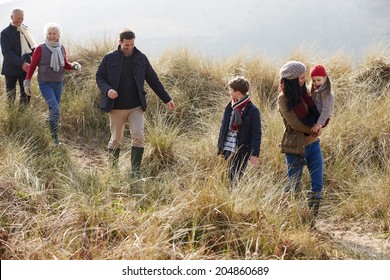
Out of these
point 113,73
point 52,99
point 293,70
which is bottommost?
point 52,99

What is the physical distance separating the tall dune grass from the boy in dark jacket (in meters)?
0.22

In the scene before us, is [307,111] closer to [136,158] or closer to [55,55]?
[136,158]

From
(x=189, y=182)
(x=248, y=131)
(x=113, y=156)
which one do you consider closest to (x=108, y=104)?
(x=113, y=156)

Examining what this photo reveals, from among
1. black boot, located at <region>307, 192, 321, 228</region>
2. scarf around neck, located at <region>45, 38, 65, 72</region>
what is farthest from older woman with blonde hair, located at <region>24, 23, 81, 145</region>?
black boot, located at <region>307, 192, 321, 228</region>

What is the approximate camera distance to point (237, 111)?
5781 millimetres

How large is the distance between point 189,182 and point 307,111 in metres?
1.60

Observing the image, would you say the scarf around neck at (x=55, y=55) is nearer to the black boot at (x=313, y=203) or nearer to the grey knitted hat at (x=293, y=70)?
the grey knitted hat at (x=293, y=70)

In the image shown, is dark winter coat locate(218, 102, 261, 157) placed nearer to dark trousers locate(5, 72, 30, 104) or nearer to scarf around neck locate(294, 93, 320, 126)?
scarf around neck locate(294, 93, 320, 126)

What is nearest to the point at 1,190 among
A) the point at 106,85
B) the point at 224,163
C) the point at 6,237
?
the point at 6,237

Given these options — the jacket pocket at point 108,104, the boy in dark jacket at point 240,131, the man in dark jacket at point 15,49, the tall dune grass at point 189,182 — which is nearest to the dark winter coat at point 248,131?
the boy in dark jacket at point 240,131

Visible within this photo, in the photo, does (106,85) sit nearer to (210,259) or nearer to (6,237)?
(6,237)

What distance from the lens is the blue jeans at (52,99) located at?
7719 mm

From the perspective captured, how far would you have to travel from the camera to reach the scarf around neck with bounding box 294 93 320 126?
5457 mm
